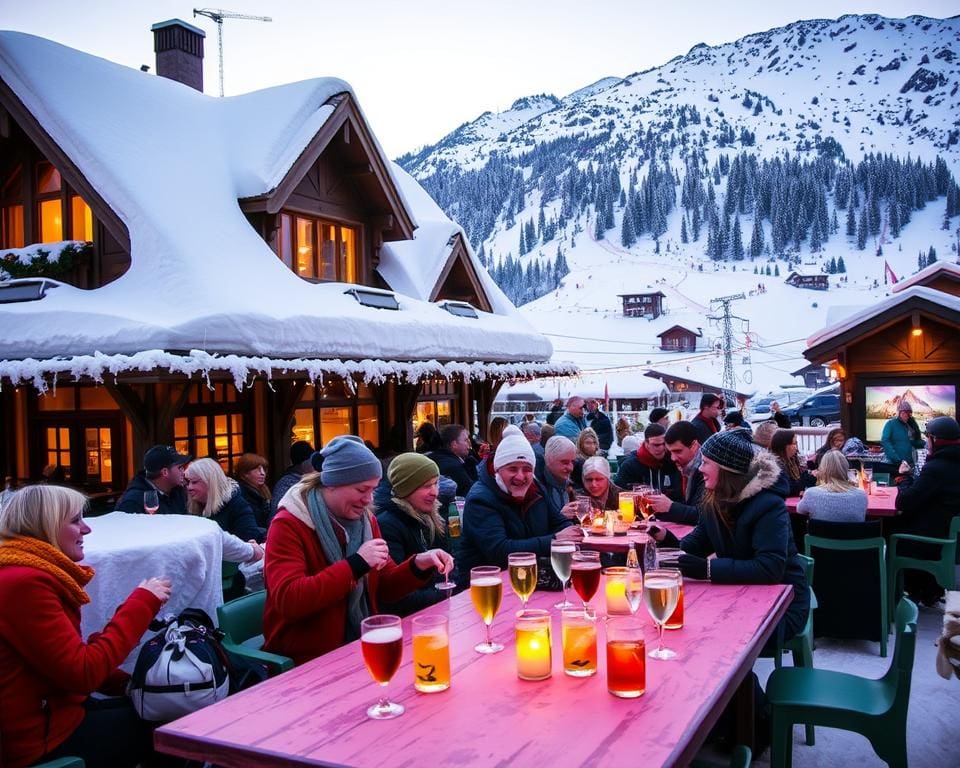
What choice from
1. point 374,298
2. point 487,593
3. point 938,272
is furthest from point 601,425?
point 487,593

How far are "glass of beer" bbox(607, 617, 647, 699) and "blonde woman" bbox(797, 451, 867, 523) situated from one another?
4191 mm

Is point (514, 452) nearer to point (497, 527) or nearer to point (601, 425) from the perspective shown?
point (497, 527)

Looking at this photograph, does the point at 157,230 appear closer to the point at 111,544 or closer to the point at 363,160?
the point at 363,160

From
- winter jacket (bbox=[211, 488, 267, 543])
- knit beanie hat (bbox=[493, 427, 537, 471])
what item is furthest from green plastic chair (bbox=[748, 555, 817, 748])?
winter jacket (bbox=[211, 488, 267, 543])

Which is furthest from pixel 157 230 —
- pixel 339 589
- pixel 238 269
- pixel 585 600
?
pixel 585 600

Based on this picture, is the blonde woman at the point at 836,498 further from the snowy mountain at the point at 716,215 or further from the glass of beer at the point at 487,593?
the snowy mountain at the point at 716,215

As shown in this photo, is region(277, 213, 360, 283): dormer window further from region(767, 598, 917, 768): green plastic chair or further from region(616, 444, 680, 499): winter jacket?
region(767, 598, 917, 768): green plastic chair

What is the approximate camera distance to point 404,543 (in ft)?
12.8

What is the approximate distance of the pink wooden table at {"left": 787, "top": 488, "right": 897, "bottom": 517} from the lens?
648 cm

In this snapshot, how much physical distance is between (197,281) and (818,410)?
101 ft

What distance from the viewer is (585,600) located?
2.79 metres

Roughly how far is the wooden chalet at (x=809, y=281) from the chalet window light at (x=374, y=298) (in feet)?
259

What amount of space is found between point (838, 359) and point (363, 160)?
29.6 ft

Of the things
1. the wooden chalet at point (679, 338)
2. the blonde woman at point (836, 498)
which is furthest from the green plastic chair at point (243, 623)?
the wooden chalet at point (679, 338)
